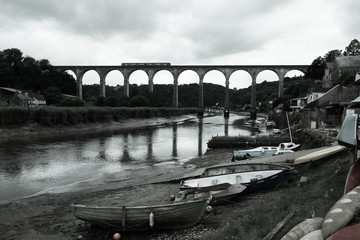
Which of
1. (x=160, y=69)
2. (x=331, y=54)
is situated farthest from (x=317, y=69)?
(x=160, y=69)

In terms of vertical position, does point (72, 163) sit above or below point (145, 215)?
below

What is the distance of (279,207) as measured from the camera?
8406 millimetres

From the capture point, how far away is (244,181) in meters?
12.3

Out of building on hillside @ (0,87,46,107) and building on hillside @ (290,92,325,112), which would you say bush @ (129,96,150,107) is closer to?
building on hillside @ (0,87,46,107)

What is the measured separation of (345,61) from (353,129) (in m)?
57.5

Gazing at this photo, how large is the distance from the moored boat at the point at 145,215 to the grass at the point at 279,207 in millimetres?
883

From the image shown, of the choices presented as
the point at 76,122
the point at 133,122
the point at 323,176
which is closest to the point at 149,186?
the point at 323,176

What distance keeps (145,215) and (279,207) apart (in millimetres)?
3680

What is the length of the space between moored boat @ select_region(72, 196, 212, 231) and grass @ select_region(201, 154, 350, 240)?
2.90 feet

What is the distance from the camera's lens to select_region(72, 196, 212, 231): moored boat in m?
8.69

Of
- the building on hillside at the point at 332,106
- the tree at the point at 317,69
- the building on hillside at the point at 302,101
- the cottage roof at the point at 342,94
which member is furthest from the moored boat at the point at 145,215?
the tree at the point at 317,69

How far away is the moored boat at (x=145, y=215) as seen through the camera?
8688mm

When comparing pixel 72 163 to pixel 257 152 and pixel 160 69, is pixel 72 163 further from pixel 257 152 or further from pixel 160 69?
pixel 160 69

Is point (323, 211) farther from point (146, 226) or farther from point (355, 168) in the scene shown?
point (146, 226)
